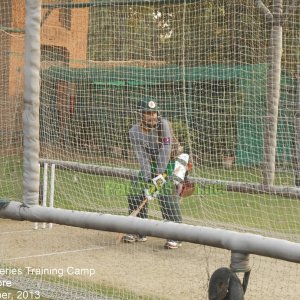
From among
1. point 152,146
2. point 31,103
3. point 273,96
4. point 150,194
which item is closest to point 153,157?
point 152,146

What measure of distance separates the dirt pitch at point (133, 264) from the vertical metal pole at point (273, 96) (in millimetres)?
1054

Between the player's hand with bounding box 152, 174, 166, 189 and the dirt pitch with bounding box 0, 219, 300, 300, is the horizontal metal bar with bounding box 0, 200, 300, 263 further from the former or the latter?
the player's hand with bounding box 152, 174, 166, 189

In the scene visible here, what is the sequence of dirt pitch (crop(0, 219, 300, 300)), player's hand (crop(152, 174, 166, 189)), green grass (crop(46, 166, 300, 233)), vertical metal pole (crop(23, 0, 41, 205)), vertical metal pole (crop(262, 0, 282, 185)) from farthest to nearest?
green grass (crop(46, 166, 300, 233)), vertical metal pole (crop(262, 0, 282, 185)), player's hand (crop(152, 174, 166, 189)), dirt pitch (crop(0, 219, 300, 300)), vertical metal pole (crop(23, 0, 41, 205))

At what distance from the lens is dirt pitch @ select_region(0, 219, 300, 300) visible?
6043mm

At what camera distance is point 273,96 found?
25.8ft

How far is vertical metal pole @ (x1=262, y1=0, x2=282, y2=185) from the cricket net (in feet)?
0.06

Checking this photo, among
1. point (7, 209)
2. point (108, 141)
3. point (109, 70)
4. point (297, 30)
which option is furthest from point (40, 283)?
point (297, 30)

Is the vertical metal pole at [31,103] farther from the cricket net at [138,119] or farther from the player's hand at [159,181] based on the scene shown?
the player's hand at [159,181]

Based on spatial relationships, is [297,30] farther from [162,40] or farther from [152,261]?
[152,261]

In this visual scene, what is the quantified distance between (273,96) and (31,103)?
3352mm

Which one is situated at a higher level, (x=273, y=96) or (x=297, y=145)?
(x=273, y=96)

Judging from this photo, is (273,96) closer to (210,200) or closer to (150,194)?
(210,200)

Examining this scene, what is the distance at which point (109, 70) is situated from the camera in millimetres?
6719

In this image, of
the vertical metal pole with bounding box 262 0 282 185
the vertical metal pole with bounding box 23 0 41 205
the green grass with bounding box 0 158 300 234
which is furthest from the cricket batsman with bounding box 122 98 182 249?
the vertical metal pole with bounding box 23 0 41 205
